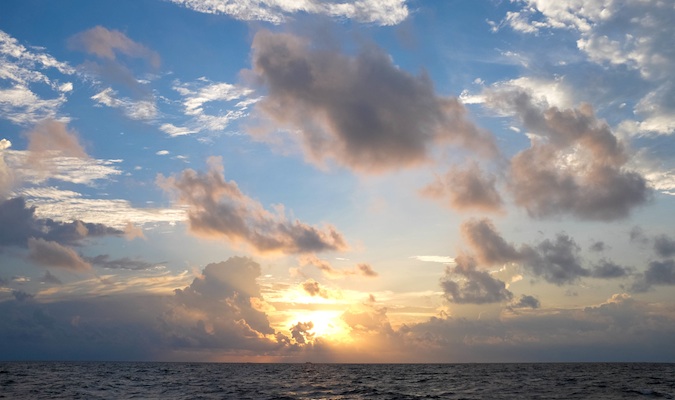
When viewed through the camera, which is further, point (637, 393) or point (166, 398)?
point (637, 393)

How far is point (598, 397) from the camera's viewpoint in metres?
78.6

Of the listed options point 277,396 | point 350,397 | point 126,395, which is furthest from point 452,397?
point 126,395

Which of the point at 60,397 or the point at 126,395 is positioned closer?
the point at 60,397

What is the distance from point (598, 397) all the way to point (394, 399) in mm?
31982

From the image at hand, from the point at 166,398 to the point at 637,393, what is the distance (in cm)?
7729

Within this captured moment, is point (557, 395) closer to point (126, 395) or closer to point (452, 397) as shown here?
point (452, 397)

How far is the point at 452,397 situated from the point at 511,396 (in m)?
10.1

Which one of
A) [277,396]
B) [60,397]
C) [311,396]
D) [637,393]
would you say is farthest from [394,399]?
[60,397]

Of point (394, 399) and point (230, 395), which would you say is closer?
point (394, 399)

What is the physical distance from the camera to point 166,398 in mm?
79000

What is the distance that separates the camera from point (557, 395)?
82562 millimetres

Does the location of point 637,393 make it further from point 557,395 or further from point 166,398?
point 166,398

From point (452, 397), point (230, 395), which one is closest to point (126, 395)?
point (230, 395)

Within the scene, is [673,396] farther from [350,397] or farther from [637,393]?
[350,397]
